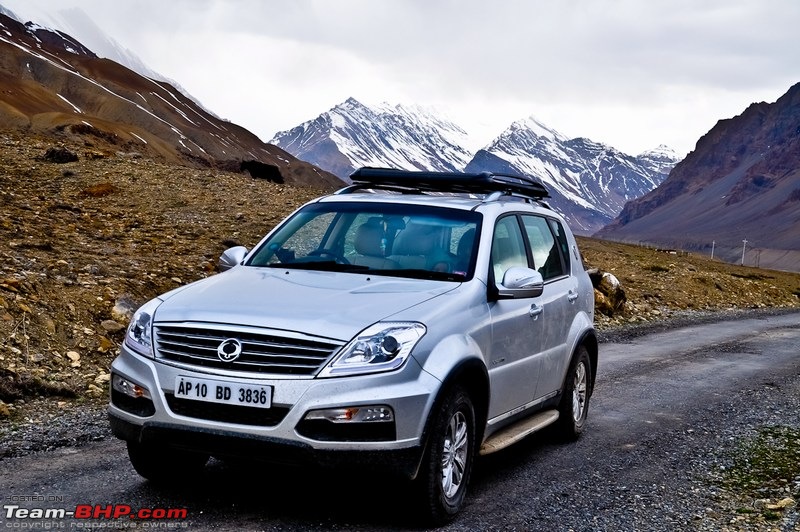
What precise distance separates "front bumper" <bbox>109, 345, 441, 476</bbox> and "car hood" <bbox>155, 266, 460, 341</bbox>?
0.97ft

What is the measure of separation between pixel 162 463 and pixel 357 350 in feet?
5.34

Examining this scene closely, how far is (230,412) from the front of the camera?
4910mm

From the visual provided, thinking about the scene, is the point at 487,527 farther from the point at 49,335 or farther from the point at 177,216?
the point at 177,216

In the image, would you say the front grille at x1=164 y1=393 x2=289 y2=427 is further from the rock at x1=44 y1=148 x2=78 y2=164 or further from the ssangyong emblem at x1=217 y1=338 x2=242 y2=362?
the rock at x1=44 y1=148 x2=78 y2=164

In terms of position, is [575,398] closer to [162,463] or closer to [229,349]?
[162,463]

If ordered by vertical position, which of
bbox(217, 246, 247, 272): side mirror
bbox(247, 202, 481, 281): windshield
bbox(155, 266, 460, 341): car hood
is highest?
bbox(247, 202, 481, 281): windshield

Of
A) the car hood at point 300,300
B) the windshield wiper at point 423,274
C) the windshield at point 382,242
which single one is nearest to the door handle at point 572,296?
the windshield at point 382,242

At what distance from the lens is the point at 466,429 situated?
555 centimetres

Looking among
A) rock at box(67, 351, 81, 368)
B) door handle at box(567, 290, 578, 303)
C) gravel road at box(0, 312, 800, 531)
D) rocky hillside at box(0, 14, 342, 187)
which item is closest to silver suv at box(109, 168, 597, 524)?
gravel road at box(0, 312, 800, 531)

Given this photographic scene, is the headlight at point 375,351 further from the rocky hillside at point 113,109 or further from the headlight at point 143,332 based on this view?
the rocky hillside at point 113,109

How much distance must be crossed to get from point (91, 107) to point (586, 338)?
145194mm

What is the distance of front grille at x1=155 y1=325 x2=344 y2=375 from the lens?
4.89 meters

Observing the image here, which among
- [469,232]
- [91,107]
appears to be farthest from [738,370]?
[91,107]

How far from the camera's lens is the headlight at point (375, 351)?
4883 millimetres
